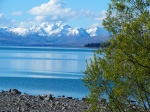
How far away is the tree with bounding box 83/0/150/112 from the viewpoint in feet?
42.2

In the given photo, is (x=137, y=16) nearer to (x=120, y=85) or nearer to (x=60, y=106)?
(x=120, y=85)

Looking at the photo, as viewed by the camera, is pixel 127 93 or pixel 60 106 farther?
pixel 60 106

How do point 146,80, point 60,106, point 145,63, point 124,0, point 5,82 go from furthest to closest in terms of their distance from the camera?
point 5,82 → point 60,106 → point 124,0 → point 146,80 → point 145,63

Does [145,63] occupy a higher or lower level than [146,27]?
lower

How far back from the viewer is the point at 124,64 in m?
13.5

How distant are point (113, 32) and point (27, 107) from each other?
16.7 m

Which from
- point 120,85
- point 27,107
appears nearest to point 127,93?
point 120,85

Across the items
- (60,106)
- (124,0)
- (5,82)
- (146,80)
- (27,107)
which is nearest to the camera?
(146,80)

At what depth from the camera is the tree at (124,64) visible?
12855 millimetres

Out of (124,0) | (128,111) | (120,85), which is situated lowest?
(128,111)

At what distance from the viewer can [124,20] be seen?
14.0m

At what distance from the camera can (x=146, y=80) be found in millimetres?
13383

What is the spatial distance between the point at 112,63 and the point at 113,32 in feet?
3.33

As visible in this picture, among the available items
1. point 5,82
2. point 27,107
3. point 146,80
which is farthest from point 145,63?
point 5,82
